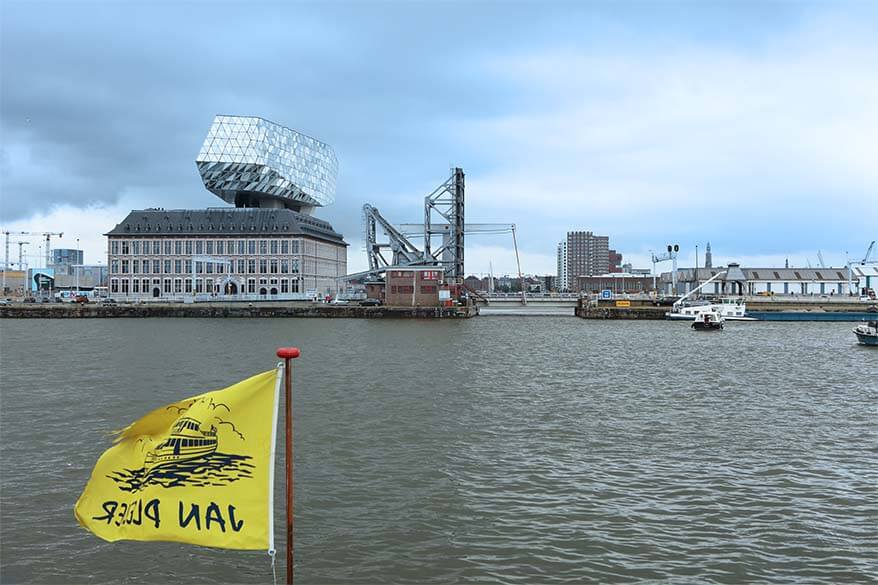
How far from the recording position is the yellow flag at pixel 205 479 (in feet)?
29.8

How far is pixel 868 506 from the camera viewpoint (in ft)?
53.2

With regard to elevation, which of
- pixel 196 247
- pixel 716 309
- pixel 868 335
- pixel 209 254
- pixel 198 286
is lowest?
pixel 868 335

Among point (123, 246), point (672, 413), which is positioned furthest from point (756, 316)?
point (123, 246)

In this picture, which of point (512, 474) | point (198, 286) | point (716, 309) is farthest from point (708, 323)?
point (198, 286)

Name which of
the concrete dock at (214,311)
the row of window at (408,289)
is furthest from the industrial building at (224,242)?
the row of window at (408,289)

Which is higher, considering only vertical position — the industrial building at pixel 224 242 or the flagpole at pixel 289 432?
the industrial building at pixel 224 242

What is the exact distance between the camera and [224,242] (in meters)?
160

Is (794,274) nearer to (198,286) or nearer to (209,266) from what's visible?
(209,266)

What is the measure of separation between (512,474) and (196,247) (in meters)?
152

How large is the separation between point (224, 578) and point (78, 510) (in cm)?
403

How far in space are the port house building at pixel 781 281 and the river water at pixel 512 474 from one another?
107 meters

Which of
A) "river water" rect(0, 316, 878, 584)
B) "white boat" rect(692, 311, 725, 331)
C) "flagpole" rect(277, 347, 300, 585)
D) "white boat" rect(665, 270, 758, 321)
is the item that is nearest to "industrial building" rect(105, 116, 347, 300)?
"white boat" rect(665, 270, 758, 321)

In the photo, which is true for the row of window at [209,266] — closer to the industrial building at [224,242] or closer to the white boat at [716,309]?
the industrial building at [224,242]

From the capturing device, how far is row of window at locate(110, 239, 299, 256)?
159m
